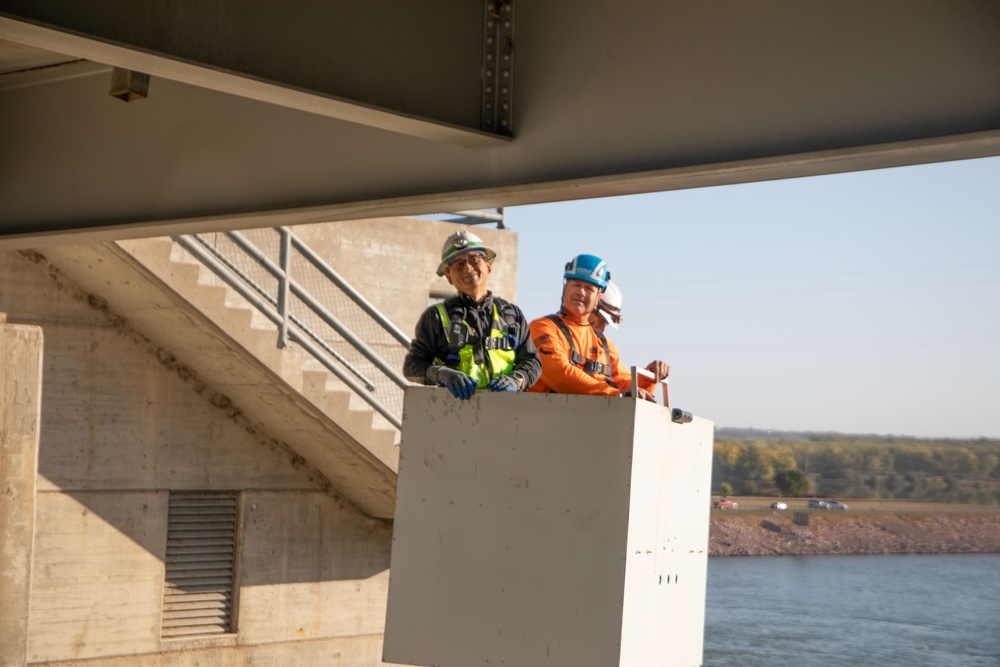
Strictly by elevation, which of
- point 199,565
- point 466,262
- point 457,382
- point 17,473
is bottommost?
point 199,565

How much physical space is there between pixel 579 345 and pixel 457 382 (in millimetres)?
1104

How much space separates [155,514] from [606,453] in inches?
278

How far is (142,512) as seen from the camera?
11.8m

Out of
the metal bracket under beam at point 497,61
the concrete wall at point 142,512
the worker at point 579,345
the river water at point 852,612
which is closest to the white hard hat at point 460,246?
the worker at point 579,345

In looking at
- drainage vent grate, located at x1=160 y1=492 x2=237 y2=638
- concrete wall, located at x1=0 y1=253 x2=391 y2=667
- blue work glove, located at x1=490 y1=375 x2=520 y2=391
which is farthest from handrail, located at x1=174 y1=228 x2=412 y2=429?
blue work glove, located at x1=490 y1=375 x2=520 y2=391

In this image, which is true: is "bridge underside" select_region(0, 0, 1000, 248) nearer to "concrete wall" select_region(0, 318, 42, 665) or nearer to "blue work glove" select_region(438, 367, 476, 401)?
"blue work glove" select_region(438, 367, 476, 401)

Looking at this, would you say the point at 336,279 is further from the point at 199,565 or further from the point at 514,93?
the point at 514,93

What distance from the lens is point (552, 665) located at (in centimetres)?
624

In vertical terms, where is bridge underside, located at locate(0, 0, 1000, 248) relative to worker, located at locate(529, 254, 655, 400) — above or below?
above

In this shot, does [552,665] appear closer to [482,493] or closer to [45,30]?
[482,493]

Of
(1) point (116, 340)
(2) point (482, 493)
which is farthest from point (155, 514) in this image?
(2) point (482, 493)

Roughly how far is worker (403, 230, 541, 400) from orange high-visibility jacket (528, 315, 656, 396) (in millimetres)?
242

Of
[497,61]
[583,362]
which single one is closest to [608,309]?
[583,362]

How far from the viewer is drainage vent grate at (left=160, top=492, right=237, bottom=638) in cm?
1218
